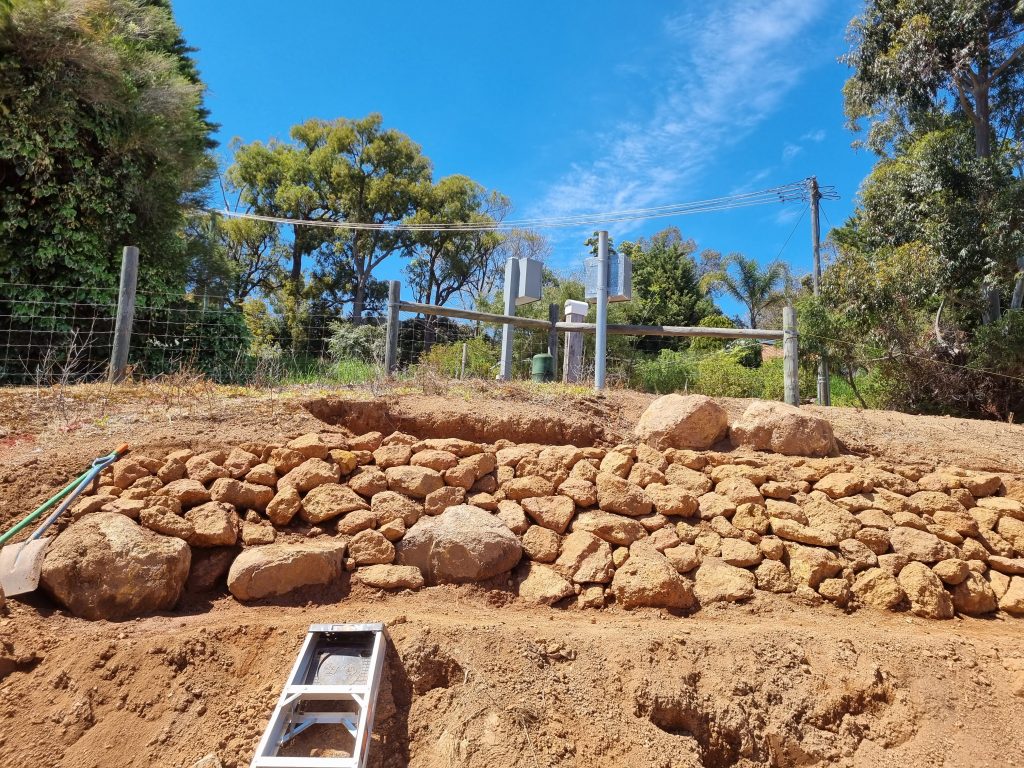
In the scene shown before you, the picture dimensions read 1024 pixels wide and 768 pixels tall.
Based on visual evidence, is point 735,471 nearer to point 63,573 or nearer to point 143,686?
point 143,686

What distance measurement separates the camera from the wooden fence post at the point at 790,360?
571 centimetres

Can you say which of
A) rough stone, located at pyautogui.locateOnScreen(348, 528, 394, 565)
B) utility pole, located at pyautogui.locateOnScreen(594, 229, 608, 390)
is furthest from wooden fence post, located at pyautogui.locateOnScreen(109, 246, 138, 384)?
utility pole, located at pyautogui.locateOnScreen(594, 229, 608, 390)

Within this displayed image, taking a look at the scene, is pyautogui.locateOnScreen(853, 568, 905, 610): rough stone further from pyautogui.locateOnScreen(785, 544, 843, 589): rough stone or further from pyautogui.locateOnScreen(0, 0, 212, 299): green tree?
pyautogui.locateOnScreen(0, 0, 212, 299): green tree

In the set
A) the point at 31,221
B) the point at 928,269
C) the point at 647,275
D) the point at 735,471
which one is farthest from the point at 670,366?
the point at 647,275

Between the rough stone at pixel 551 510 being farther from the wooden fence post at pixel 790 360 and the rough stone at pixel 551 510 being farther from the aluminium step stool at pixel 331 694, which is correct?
the wooden fence post at pixel 790 360

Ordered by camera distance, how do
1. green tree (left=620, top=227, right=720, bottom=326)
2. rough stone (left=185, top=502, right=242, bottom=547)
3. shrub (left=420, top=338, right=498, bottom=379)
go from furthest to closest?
green tree (left=620, top=227, right=720, bottom=326) → shrub (left=420, top=338, right=498, bottom=379) → rough stone (left=185, top=502, right=242, bottom=547)

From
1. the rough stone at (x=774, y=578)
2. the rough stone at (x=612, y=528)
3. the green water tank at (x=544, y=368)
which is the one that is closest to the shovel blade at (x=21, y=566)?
the rough stone at (x=612, y=528)

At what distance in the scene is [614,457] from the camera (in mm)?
4117

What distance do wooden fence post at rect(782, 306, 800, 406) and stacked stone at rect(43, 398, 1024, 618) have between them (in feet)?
4.89

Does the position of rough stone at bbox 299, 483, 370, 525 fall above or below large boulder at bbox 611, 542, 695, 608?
above

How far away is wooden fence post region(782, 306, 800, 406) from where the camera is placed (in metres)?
5.71

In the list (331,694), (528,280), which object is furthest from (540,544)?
(528,280)

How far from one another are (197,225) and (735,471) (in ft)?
54.9

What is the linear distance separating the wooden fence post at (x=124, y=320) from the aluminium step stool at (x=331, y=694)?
3.56 metres
